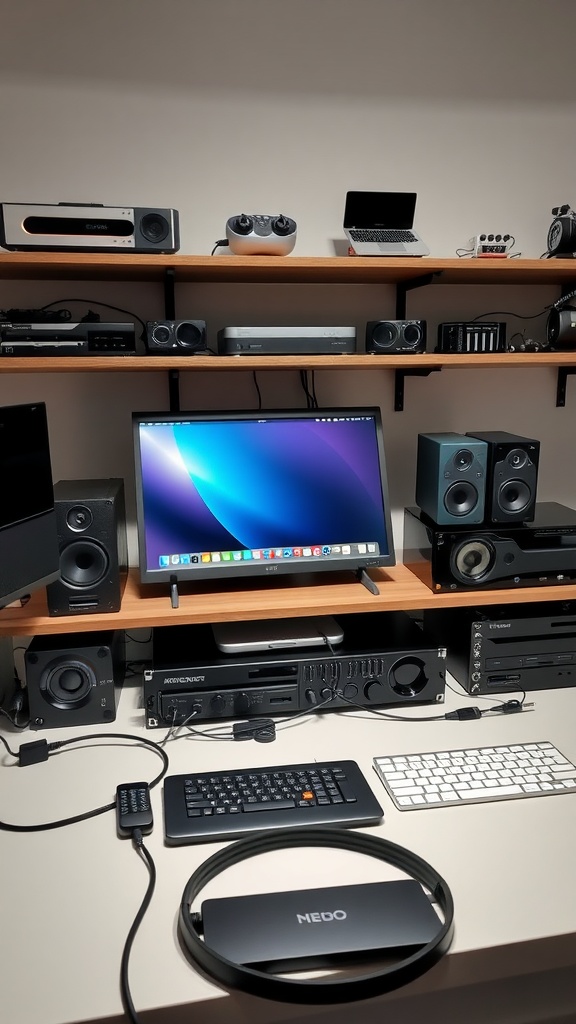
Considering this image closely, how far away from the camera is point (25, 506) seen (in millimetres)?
1367

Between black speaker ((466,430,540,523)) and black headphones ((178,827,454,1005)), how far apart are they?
2.74 ft

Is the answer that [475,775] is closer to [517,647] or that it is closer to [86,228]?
[517,647]

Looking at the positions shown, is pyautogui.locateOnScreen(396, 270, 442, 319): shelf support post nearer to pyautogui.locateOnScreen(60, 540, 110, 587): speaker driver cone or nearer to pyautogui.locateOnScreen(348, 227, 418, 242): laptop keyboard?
pyautogui.locateOnScreen(348, 227, 418, 242): laptop keyboard

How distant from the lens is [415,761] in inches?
52.7

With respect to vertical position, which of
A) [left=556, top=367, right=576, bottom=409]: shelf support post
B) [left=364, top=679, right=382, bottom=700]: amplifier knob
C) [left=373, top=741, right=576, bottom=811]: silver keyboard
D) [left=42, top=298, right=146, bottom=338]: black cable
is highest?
[left=42, top=298, right=146, bottom=338]: black cable

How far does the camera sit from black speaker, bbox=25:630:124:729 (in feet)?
4.92

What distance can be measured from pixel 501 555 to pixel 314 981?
103cm

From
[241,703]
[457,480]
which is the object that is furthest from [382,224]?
[241,703]

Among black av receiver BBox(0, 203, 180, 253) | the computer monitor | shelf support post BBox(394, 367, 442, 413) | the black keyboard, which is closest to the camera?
the black keyboard

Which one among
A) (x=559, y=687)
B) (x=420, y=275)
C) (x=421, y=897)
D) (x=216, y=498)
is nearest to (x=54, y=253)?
(x=216, y=498)

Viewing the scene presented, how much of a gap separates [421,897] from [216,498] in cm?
94

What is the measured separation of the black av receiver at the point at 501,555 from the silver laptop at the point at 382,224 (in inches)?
25.2

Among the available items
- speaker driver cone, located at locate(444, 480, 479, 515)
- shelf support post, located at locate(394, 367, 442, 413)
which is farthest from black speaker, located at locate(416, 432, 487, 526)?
shelf support post, located at locate(394, 367, 442, 413)

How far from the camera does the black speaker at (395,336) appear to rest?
5.45ft
